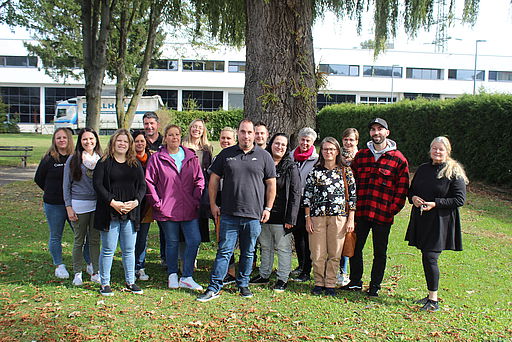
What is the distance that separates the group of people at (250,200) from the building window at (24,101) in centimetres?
5423

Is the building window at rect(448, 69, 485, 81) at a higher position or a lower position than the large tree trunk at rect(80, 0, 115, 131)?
higher

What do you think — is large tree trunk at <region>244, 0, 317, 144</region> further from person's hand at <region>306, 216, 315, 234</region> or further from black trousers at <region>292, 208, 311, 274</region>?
person's hand at <region>306, 216, 315, 234</region>

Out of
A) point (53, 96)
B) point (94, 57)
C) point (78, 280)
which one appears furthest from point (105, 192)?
point (53, 96)

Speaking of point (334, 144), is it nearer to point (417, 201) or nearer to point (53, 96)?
point (417, 201)

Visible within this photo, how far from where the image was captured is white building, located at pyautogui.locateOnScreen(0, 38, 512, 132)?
5397cm

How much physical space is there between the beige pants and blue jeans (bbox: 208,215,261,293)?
2.24 ft

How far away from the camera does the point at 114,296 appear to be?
5.35 metres

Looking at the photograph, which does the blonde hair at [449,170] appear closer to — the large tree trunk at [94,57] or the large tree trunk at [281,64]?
the large tree trunk at [281,64]

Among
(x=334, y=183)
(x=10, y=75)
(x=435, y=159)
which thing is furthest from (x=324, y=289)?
(x=10, y=75)

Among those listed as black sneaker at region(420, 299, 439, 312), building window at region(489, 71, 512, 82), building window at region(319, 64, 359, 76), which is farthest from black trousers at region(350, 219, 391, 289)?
building window at region(489, 71, 512, 82)

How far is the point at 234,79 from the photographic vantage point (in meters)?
54.4

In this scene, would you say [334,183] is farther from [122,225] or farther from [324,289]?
[122,225]

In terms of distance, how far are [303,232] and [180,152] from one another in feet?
6.15

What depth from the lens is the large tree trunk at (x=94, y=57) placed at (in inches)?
556
